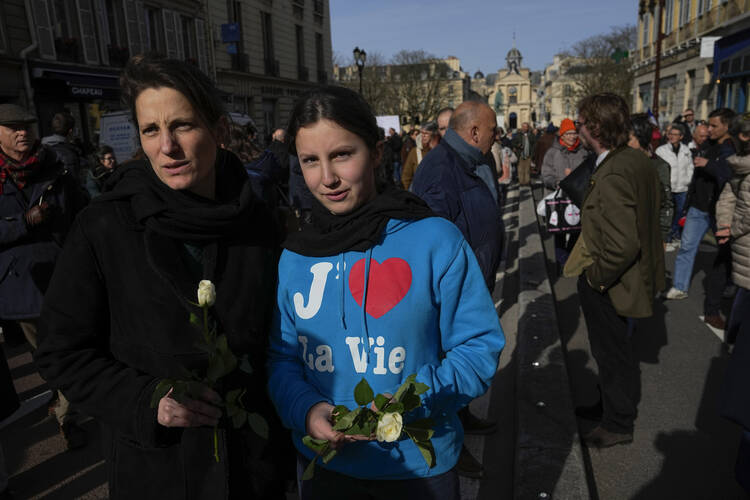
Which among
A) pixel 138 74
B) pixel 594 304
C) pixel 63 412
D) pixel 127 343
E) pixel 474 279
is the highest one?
pixel 138 74

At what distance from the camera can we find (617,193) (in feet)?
10.3

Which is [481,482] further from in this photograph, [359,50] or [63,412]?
[359,50]

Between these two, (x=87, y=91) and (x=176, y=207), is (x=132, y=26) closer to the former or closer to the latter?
(x=87, y=91)

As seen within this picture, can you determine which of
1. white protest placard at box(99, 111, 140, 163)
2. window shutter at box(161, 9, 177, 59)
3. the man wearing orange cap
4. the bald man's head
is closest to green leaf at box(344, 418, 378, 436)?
the bald man's head

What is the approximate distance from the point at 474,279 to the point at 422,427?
46cm

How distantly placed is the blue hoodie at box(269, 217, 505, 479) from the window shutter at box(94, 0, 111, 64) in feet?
58.8

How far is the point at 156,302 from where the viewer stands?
145 centimetres

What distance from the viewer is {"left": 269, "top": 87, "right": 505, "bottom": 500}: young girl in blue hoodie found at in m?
1.50

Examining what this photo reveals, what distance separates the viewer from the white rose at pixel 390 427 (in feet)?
3.78

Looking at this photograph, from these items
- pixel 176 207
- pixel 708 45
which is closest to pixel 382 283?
pixel 176 207

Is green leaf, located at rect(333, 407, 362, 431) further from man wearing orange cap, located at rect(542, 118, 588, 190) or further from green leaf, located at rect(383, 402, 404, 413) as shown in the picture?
man wearing orange cap, located at rect(542, 118, 588, 190)

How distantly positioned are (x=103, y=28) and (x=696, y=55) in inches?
979

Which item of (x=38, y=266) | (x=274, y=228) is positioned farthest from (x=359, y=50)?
(x=274, y=228)

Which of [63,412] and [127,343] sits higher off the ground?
[127,343]
